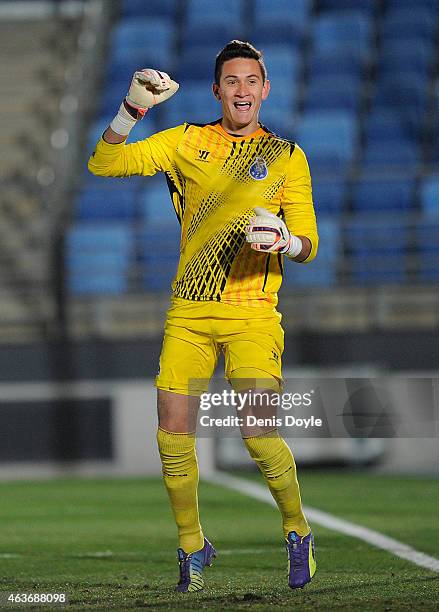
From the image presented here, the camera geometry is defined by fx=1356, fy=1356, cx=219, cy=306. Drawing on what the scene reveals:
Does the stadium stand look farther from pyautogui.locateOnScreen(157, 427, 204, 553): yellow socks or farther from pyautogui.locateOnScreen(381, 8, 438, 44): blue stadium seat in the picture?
pyautogui.locateOnScreen(157, 427, 204, 553): yellow socks

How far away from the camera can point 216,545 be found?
7195 mm

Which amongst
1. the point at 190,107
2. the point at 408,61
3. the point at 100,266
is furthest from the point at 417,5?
the point at 100,266

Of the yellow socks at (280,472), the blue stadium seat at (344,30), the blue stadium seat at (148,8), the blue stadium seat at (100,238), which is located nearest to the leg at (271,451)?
the yellow socks at (280,472)

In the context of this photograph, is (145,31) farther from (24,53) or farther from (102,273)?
(102,273)

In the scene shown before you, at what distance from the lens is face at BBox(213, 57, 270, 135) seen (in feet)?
16.7

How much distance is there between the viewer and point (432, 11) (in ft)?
61.8

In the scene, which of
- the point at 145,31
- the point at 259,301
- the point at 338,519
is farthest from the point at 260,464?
the point at 145,31

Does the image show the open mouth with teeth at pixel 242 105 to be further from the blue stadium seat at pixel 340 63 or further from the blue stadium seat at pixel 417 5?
the blue stadium seat at pixel 417 5

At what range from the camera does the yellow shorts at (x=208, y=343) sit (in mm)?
5082

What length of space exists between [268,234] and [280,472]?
940 millimetres

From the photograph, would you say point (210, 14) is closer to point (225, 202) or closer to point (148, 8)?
point (148, 8)

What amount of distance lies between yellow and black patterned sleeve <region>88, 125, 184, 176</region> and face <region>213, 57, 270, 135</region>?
237mm

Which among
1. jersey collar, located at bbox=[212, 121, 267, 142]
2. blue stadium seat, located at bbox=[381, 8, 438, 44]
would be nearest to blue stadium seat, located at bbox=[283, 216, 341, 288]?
blue stadium seat, located at bbox=[381, 8, 438, 44]

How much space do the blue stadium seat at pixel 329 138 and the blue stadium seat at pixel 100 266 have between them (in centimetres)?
268
